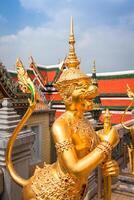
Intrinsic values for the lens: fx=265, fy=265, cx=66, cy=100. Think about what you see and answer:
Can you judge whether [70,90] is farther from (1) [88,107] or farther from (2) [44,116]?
(2) [44,116]

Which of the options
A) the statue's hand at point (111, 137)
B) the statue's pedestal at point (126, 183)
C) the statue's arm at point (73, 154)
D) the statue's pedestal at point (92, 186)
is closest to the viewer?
the statue's arm at point (73, 154)

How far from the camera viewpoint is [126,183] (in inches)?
192

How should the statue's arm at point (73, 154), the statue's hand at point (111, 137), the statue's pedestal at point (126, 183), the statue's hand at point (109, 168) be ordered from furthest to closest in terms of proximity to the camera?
the statue's pedestal at point (126, 183)
the statue's hand at point (109, 168)
the statue's hand at point (111, 137)
the statue's arm at point (73, 154)

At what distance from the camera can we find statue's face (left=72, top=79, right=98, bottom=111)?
2.37 meters

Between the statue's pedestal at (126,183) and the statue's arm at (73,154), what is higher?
the statue's arm at (73,154)

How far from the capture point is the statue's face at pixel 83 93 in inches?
93.3

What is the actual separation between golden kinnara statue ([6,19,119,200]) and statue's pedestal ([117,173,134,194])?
2.45 meters

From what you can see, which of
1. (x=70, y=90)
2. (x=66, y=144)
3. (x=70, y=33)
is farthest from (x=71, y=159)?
(x=70, y=33)

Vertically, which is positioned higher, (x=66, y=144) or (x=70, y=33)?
(x=70, y=33)

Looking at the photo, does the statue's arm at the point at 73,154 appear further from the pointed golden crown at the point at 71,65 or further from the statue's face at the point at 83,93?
the pointed golden crown at the point at 71,65

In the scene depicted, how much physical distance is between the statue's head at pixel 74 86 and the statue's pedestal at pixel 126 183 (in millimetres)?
2820

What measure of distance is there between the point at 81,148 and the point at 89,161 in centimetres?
24

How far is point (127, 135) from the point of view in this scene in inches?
253

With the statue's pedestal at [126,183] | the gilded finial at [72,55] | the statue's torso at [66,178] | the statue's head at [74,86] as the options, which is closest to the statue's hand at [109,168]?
the statue's torso at [66,178]
